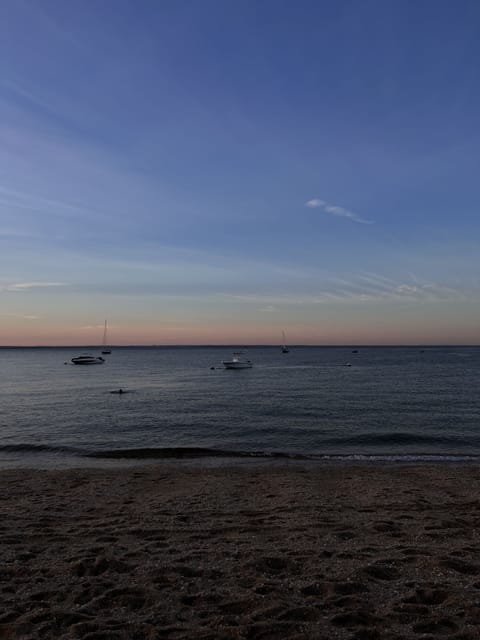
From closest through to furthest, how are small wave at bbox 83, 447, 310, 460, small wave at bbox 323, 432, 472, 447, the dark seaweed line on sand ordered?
the dark seaweed line on sand < small wave at bbox 83, 447, 310, 460 < small wave at bbox 323, 432, 472, 447

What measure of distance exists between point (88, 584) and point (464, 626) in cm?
470

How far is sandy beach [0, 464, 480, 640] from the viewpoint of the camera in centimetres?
512

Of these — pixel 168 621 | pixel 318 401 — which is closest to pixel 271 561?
pixel 168 621

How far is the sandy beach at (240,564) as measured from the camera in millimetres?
5117

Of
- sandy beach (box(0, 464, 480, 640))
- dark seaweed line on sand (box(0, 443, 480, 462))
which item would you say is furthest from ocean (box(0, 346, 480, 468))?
sandy beach (box(0, 464, 480, 640))

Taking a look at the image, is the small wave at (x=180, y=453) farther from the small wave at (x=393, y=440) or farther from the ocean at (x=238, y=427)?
the small wave at (x=393, y=440)

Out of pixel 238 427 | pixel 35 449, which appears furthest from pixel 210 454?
pixel 35 449

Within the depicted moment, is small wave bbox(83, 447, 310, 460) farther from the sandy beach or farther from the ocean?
the sandy beach

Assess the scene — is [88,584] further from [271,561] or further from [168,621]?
[271,561]

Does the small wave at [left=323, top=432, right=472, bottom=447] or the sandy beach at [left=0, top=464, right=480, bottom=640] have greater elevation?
the sandy beach at [left=0, top=464, right=480, bottom=640]

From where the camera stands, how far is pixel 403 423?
90.8ft

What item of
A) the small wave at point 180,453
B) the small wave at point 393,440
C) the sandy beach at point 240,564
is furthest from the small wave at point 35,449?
the small wave at point 393,440

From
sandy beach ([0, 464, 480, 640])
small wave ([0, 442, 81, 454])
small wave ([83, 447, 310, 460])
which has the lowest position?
small wave ([0, 442, 81, 454])

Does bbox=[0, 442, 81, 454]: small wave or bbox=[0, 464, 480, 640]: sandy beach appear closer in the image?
bbox=[0, 464, 480, 640]: sandy beach
